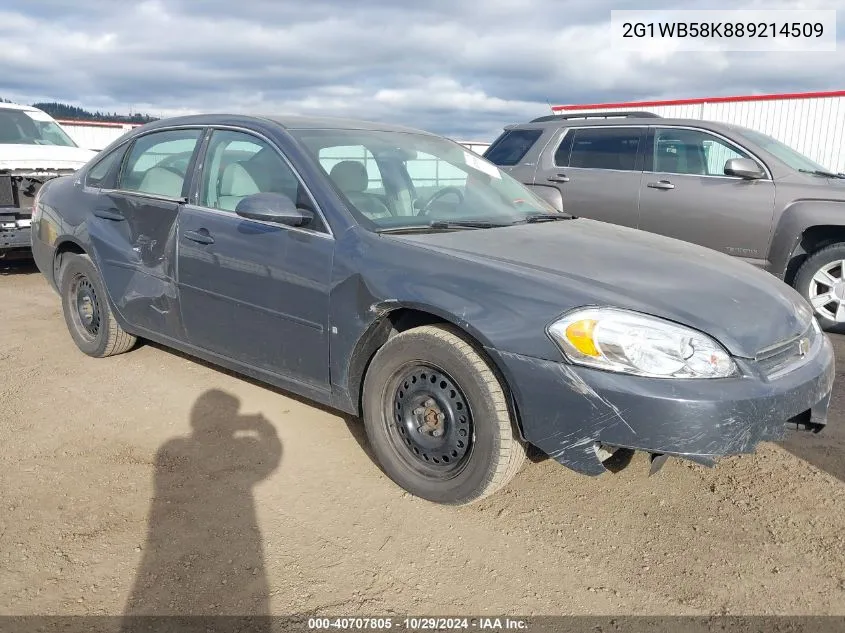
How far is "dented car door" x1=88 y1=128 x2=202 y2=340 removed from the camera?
3.99m

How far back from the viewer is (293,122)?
3814 mm

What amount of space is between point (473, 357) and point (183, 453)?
5.50ft

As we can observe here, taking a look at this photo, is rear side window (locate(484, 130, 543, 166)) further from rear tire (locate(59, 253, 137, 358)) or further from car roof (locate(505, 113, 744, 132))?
rear tire (locate(59, 253, 137, 358))

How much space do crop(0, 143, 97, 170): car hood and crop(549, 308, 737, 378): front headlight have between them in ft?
24.1

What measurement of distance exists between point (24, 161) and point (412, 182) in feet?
20.5

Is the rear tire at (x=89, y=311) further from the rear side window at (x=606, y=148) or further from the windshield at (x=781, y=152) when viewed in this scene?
the windshield at (x=781, y=152)

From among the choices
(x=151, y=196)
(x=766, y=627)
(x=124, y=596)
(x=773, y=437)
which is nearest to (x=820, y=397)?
(x=773, y=437)

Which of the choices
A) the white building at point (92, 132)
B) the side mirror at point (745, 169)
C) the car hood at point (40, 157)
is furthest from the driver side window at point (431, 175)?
the white building at point (92, 132)

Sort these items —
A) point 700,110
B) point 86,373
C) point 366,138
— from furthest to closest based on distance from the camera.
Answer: point 700,110
point 86,373
point 366,138

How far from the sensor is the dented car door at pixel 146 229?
3.99 meters

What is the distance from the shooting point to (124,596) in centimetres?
241

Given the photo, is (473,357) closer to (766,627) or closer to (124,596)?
(766,627)

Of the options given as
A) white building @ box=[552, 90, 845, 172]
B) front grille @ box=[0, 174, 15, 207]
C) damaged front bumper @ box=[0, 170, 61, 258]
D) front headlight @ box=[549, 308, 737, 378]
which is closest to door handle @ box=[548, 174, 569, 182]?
front headlight @ box=[549, 308, 737, 378]

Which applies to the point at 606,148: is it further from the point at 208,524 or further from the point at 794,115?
the point at 794,115
